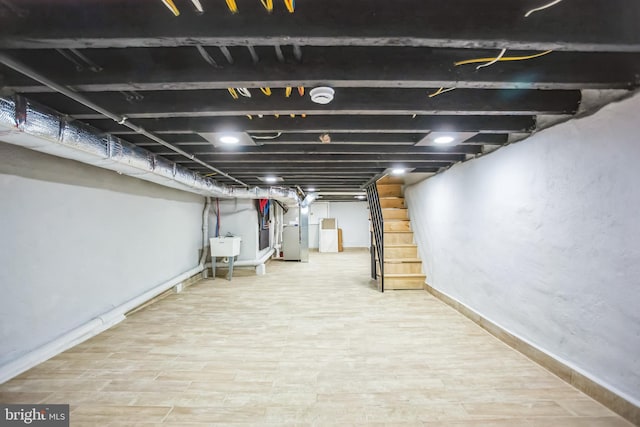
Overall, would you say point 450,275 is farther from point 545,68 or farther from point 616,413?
point 545,68

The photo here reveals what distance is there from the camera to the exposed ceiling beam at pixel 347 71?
135cm

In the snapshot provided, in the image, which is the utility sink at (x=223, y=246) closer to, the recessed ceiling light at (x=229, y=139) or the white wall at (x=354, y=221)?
the recessed ceiling light at (x=229, y=139)

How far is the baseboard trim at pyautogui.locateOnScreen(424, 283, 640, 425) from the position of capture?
152cm

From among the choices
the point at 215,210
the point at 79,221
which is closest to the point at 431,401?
the point at 79,221

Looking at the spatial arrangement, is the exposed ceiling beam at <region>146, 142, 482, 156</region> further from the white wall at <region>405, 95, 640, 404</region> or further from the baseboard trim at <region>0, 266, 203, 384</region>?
the baseboard trim at <region>0, 266, 203, 384</region>

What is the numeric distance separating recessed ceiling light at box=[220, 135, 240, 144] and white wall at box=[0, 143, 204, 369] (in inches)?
58.2

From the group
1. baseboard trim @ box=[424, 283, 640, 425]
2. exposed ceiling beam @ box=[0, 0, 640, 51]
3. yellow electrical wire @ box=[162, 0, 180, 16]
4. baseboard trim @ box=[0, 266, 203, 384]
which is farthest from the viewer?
baseboard trim @ box=[0, 266, 203, 384]

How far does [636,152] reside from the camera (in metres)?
1.47

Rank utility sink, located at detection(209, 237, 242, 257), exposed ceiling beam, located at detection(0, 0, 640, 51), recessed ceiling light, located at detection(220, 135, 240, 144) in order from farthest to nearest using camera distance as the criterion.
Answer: utility sink, located at detection(209, 237, 242, 257) < recessed ceiling light, located at detection(220, 135, 240, 144) < exposed ceiling beam, located at detection(0, 0, 640, 51)

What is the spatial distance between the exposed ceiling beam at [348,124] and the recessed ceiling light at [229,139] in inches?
8.1

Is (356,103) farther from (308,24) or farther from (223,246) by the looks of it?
(223,246)

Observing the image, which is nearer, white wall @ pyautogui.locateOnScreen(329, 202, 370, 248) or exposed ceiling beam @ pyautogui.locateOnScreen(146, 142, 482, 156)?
exposed ceiling beam @ pyautogui.locateOnScreen(146, 142, 482, 156)

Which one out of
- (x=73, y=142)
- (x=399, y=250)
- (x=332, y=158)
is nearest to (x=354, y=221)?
(x=399, y=250)

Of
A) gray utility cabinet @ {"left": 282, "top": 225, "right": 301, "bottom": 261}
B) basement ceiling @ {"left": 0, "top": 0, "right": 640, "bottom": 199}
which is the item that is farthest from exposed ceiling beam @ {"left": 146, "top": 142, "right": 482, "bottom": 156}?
gray utility cabinet @ {"left": 282, "top": 225, "right": 301, "bottom": 261}
